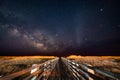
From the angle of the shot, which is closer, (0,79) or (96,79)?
(0,79)

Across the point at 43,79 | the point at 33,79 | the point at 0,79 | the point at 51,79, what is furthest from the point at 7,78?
the point at 51,79

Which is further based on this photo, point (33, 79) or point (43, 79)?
point (43, 79)

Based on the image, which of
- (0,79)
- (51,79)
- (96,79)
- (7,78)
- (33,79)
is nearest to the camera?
(0,79)

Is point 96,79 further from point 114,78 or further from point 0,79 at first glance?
point 0,79

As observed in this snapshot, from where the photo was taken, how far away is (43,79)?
317 inches

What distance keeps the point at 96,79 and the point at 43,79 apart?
3707 millimetres

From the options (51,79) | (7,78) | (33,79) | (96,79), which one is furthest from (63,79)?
(7,78)

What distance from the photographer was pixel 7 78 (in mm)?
2795

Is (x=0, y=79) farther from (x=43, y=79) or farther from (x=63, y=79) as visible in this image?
(x=63, y=79)

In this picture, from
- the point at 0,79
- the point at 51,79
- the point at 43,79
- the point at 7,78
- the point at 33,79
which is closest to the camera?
the point at 0,79

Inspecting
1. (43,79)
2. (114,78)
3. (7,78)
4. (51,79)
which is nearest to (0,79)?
(7,78)

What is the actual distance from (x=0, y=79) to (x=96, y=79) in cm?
366

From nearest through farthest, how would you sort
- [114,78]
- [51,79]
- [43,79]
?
[114,78], [43,79], [51,79]

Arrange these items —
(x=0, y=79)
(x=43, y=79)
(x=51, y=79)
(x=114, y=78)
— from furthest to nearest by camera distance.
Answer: (x=51, y=79), (x=43, y=79), (x=114, y=78), (x=0, y=79)
